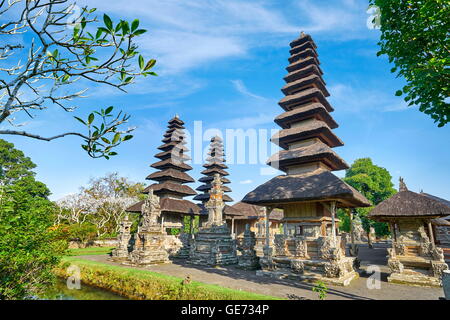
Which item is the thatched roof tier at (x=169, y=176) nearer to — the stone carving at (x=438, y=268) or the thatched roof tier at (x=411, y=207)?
the thatched roof tier at (x=411, y=207)

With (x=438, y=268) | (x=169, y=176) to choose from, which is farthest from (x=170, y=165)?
(x=438, y=268)

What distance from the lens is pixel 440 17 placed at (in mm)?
6062

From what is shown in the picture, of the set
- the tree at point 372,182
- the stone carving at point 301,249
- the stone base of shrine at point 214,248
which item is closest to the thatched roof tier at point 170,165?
the stone base of shrine at point 214,248

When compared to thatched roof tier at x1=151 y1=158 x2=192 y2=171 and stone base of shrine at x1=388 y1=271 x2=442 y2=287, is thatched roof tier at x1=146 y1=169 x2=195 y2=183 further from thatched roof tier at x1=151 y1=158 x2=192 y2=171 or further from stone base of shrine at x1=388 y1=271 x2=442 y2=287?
stone base of shrine at x1=388 y1=271 x2=442 y2=287

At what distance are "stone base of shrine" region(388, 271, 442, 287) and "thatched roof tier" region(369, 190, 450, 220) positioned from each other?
8.43 feet

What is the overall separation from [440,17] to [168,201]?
23.8 m

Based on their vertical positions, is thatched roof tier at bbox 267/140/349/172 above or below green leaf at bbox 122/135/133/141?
above

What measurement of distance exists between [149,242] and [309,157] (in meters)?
11.9

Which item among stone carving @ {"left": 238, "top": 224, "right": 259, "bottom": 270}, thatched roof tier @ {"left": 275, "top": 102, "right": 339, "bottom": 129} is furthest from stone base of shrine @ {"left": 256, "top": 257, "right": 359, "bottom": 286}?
thatched roof tier @ {"left": 275, "top": 102, "right": 339, "bottom": 129}

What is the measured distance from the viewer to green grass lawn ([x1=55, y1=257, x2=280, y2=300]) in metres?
7.85

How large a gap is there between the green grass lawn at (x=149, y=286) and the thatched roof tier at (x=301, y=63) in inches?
614
